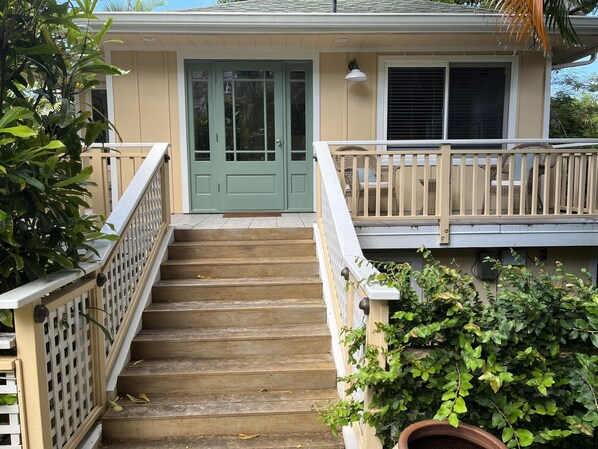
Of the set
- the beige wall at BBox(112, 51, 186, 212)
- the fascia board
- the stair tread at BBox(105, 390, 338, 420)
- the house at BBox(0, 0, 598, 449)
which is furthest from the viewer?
the beige wall at BBox(112, 51, 186, 212)

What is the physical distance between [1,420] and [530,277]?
8.17 feet

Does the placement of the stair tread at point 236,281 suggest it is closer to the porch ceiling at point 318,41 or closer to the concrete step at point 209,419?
the concrete step at point 209,419

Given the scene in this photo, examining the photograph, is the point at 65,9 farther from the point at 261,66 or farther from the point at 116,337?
the point at 261,66

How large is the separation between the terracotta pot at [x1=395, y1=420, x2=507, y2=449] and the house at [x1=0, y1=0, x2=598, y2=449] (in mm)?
591

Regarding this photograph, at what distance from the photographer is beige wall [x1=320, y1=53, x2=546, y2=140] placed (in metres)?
5.88

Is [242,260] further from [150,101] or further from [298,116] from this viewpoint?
[150,101]

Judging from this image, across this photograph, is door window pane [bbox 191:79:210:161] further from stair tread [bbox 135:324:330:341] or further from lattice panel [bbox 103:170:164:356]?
stair tread [bbox 135:324:330:341]

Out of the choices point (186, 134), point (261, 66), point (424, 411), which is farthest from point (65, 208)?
point (261, 66)

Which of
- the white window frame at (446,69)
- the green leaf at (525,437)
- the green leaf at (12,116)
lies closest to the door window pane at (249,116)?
the white window frame at (446,69)

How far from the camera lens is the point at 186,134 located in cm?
586

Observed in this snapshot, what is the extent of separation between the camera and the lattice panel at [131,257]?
2.82 m

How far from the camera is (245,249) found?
405cm

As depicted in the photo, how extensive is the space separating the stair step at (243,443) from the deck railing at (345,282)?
18 centimetres

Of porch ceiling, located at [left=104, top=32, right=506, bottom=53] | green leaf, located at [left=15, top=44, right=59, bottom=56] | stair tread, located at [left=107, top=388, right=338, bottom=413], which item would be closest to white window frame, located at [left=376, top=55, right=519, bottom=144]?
porch ceiling, located at [left=104, top=32, right=506, bottom=53]
